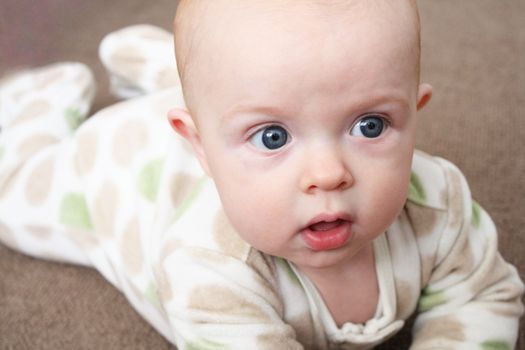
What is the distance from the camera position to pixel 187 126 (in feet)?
2.26

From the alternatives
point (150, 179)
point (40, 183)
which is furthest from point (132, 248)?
point (40, 183)

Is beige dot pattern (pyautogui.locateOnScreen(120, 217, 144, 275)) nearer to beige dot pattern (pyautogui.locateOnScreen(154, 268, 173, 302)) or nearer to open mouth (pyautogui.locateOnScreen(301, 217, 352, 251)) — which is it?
beige dot pattern (pyautogui.locateOnScreen(154, 268, 173, 302))

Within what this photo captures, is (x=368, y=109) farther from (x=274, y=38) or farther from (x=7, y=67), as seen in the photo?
(x=7, y=67)

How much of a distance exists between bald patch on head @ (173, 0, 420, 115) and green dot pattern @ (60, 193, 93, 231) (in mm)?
403

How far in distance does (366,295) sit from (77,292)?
0.45 m

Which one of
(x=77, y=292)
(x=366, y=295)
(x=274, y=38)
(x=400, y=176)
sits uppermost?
(x=274, y=38)

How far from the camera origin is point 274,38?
0.55 metres

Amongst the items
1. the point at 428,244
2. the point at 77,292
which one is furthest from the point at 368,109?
the point at 77,292

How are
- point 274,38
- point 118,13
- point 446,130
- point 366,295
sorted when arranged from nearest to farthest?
1. point 274,38
2. point 366,295
3. point 446,130
4. point 118,13

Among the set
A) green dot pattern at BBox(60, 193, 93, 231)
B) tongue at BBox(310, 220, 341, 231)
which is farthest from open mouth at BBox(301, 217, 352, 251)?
green dot pattern at BBox(60, 193, 93, 231)

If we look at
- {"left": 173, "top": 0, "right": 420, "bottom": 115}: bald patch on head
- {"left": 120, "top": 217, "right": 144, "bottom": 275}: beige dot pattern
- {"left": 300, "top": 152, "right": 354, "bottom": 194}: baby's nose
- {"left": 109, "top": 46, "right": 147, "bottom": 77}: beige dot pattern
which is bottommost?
{"left": 120, "top": 217, "right": 144, "bottom": 275}: beige dot pattern

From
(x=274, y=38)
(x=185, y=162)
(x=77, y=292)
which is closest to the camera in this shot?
(x=274, y=38)

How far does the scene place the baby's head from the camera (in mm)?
549

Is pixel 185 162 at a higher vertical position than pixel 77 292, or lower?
higher
